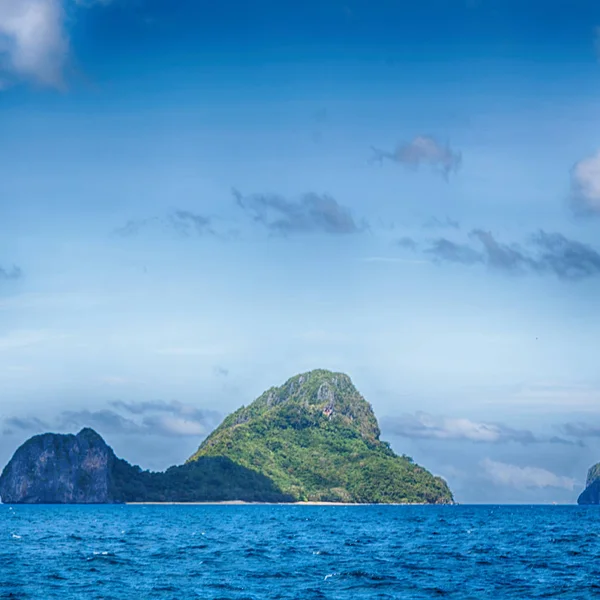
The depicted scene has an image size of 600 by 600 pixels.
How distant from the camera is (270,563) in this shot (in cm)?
8331

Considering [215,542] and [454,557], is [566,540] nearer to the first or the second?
[454,557]

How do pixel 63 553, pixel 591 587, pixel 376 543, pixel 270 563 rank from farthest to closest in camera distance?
1. pixel 376 543
2. pixel 63 553
3. pixel 270 563
4. pixel 591 587

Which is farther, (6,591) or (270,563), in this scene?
(270,563)

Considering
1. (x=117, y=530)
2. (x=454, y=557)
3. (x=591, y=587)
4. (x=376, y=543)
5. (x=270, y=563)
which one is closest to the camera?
(x=591, y=587)

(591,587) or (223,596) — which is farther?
(591,587)

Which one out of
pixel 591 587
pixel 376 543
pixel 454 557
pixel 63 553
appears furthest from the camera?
pixel 376 543

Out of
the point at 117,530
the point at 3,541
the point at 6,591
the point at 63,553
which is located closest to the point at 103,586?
the point at 6,591

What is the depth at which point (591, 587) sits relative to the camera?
220 feet

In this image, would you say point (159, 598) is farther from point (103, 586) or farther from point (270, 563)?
point (270, 563)

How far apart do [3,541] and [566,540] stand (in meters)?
70.4

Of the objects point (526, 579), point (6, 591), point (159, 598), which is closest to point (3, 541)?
point (6, 591)

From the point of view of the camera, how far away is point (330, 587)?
221 feet

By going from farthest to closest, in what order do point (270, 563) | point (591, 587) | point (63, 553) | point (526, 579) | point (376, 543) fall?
point (376, 543) → point (63, 553) → point (270, 563) → point (526, 579) → point (591, 587)

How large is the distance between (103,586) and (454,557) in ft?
120
